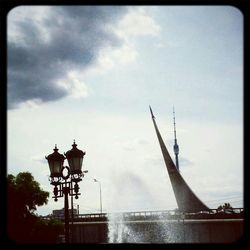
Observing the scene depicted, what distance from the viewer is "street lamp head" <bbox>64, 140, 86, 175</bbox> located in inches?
317

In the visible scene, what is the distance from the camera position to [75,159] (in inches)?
318

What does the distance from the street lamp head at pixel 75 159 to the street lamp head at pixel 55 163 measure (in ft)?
0.61

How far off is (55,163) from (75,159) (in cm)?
44

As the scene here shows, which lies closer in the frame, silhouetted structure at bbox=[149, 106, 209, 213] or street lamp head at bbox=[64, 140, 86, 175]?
street lamp head at bbox=[64, 140, 86, 175]

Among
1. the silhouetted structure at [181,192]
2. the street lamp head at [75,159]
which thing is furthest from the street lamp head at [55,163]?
the silhouetted structure at [181,192]

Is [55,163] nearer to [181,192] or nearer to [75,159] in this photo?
[75,159]

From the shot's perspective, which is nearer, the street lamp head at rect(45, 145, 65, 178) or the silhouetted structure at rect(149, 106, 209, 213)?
the street lamp head at rect(45, 145, 65, 178)

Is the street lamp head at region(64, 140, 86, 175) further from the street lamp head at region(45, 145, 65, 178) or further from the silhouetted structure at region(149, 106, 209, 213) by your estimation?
the silhouetted structure at region(149, 106, 209, 213)

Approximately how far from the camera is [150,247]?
2.81 metres

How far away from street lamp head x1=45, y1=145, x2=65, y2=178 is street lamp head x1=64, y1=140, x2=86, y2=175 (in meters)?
0.19

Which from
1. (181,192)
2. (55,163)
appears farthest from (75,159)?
(181,192)

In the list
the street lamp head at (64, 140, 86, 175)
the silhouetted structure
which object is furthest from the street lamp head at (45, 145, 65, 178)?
the silhouetted structure

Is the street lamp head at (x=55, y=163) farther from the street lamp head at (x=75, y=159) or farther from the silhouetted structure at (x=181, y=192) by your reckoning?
the silhouetted structure at (x=181, y=192)
